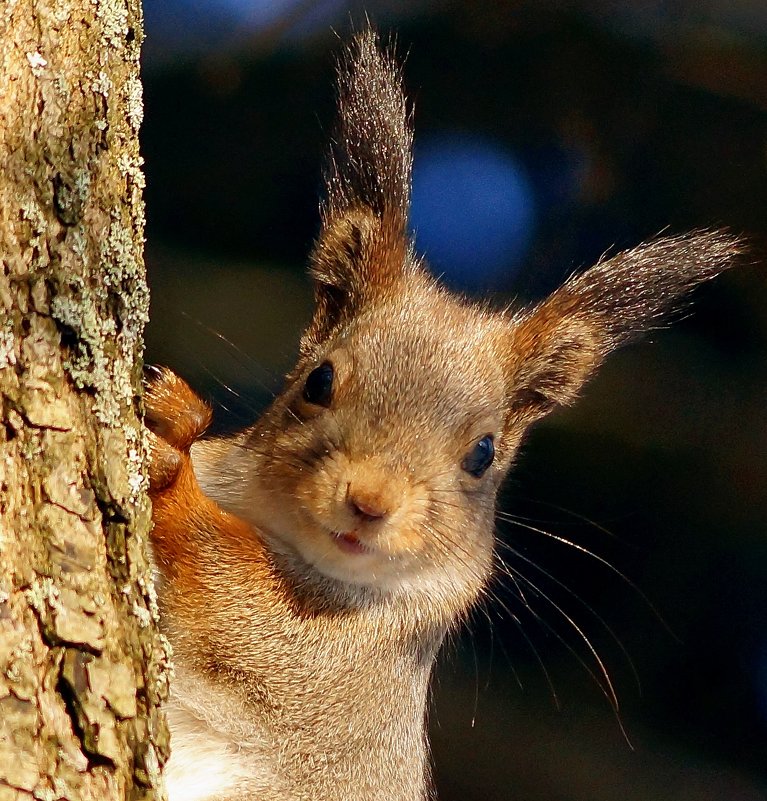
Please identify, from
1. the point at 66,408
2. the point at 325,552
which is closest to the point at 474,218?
the point at 325,552

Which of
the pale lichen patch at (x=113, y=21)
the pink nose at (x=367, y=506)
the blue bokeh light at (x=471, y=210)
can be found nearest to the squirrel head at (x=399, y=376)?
the pink nose at (x=367, y=506)

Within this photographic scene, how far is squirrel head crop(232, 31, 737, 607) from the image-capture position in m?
1.97

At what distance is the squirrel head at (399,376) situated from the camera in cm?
197

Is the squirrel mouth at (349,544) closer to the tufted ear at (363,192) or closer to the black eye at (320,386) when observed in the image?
the black eye at (320,386)

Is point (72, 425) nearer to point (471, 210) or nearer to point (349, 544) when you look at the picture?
point (349, 544)

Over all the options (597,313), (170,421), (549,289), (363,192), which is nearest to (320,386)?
(170,421)

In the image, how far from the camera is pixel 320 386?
7.02 ft

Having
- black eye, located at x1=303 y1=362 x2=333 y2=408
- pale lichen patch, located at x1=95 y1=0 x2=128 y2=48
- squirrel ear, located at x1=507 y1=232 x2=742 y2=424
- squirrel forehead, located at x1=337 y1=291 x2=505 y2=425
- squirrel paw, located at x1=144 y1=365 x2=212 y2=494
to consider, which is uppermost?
pale lichen patch, located at x1=95 y1=0 x2=128 y2=48

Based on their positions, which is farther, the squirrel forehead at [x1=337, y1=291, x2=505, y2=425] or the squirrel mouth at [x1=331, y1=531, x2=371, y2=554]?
the squirrel forehead at [x1=337, y1=291, x2=505, y2=425]

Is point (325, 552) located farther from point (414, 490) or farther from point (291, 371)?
point (291, 371)

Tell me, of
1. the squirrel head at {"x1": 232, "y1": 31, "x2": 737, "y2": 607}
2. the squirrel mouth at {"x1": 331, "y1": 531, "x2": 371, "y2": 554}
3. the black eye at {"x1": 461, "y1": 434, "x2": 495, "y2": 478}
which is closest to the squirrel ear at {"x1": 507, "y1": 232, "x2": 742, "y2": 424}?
the squirrel head at {"x1": 232, "y1": 31, "x2": 737, "y2": 607}

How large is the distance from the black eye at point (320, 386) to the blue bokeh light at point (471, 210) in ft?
2.89

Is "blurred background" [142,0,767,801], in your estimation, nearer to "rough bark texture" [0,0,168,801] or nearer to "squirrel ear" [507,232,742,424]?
"squirrel ear" [507,232,742,424]

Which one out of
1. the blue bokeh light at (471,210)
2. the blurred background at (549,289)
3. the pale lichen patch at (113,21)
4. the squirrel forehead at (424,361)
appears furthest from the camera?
the blue bokeh light at (471,210)
